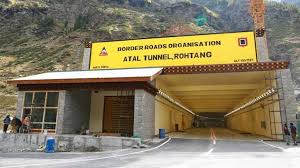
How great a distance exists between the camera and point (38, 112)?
19.8 m

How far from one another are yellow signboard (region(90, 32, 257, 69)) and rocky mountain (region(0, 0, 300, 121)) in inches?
939

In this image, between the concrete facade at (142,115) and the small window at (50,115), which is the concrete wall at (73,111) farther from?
the concrete facade at (142,115)

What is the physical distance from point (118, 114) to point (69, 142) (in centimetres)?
584

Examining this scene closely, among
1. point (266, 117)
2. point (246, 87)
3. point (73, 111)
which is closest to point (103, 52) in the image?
point (73, 111)

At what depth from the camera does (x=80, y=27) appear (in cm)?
8906

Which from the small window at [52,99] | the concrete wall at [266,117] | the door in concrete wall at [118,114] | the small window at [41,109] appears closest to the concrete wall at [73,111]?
the small window at [52,99]

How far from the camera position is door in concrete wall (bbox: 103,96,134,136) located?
→ 21.4 m

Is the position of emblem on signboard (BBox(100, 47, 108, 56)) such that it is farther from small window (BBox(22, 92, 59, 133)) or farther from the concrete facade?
the concrete facade

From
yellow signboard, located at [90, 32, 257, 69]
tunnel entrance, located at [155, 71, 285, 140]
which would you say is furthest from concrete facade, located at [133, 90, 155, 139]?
yellow signboard, located at [90, 32, 257, 69]

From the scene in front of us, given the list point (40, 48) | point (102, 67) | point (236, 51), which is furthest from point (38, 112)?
point (40, 48)

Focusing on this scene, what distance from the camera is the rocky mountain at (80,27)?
65050mm

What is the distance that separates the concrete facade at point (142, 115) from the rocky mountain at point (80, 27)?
3096 centimetres

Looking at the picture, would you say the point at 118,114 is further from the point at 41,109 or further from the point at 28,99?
the point at 28,99

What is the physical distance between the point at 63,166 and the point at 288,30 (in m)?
123
